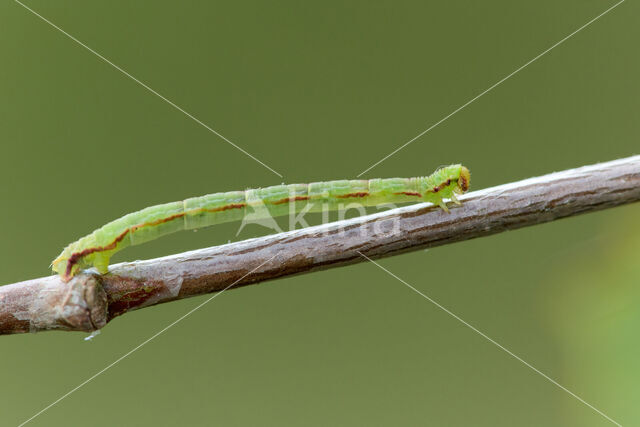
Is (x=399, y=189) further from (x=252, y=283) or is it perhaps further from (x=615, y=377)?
(x=615, y=377)

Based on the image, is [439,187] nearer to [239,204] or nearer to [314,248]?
[314,248]

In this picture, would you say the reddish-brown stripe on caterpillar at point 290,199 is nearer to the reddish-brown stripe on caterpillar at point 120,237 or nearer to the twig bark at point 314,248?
the reddish-brown stripe on caterpillar at point 120,237

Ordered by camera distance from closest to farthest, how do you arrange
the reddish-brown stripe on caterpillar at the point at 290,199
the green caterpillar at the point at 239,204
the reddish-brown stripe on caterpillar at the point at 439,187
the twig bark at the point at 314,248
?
the twig bark at the point at 314,248
the green caterpillar at the point at 239,204
the reddish-brown stripe on caterpillar at the point at 439,187
the reddish-brown stripe on caterpillar at the point at 290,199

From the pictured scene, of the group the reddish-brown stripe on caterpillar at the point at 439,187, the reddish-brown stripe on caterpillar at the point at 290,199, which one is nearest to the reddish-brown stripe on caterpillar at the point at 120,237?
the reddish-brown stripe on caterpillar at the point at 290,199

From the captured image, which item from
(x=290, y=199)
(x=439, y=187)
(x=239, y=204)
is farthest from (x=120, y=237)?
(x=439, y=187)

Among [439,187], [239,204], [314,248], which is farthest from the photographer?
[239,204]
